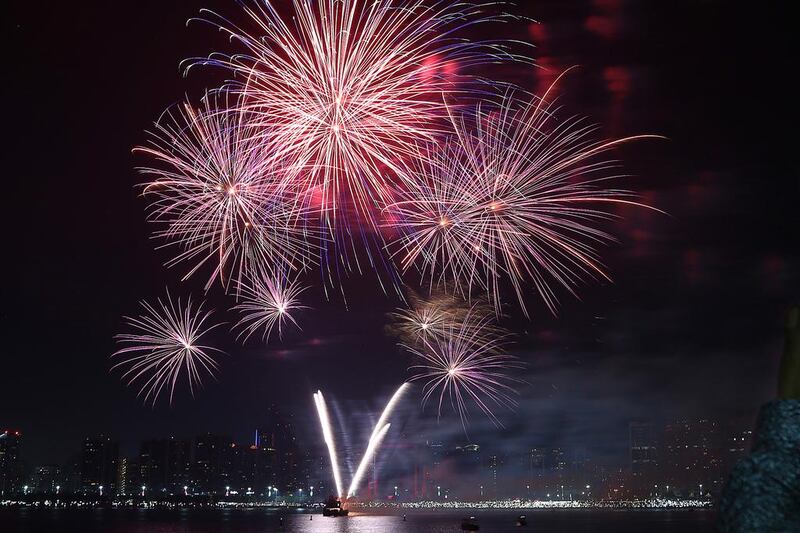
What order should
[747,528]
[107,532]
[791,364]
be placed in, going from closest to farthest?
[747,528], [791,364], [107,532]

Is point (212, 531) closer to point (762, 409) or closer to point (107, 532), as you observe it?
point (107, 532)

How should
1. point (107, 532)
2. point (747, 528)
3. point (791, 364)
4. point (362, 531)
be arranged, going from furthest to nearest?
point (362, 531) < point (107, 532) < point (791, 364) < point (747, 528)

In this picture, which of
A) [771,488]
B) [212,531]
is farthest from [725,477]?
[212,531]

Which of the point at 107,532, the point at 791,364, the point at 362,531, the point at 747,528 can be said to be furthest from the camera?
the point at 362,531

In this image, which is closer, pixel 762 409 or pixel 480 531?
pixel 762 409

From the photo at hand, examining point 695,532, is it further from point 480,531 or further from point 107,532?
point 107,532

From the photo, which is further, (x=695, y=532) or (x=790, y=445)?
(x=695, y=532)

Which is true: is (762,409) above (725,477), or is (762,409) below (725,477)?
above

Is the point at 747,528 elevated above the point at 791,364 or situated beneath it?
situated beneath

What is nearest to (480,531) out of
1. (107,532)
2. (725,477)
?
(107,532)
